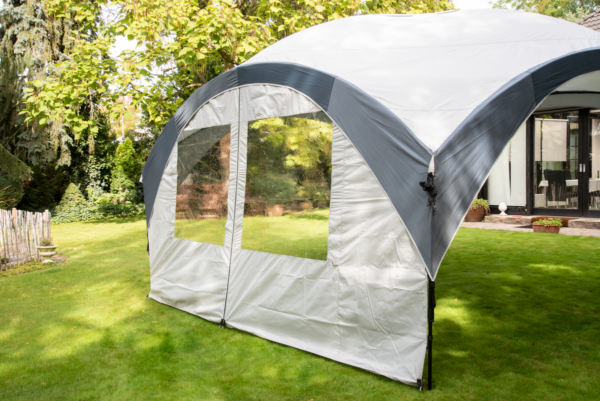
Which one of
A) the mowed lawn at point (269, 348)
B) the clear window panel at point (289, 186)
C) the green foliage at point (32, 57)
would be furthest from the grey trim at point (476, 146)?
the green foliage at point (32, 57)

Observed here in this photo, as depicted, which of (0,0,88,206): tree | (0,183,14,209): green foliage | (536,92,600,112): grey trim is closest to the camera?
(536,92,600,112): grey trim

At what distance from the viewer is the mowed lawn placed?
2.97 meters

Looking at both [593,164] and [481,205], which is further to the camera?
[481,205]

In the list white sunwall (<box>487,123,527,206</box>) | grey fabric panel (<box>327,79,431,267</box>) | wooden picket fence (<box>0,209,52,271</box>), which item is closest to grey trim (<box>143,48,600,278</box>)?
grey fabric panel (<box>327,79,431,267</box>)

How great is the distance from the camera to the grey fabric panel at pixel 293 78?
348 cm

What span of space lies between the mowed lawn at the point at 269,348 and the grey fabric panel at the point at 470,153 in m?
1.06

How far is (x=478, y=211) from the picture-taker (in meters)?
10.5

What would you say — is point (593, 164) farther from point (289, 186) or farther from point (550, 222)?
point (289, 186)

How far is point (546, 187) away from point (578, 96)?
446cm

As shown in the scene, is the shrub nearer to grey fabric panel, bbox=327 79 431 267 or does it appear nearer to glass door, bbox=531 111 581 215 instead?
glass door, bbox=531 111 581 215

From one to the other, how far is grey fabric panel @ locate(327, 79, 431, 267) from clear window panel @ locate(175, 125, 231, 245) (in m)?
1.49

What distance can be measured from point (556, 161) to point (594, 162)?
0.73 meters

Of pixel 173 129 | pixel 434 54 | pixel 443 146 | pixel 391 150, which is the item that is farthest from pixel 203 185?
pixel 443 146

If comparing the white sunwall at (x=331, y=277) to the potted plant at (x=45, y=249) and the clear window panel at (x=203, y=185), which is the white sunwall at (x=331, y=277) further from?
the potted plant at (x=45, y=249)
